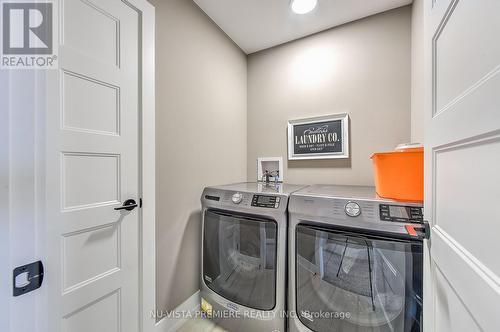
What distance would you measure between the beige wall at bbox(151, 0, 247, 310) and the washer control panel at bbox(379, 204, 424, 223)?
128 centimetres

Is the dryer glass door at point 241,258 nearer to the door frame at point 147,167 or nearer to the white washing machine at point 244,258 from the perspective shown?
the white washing machine at point 244,258

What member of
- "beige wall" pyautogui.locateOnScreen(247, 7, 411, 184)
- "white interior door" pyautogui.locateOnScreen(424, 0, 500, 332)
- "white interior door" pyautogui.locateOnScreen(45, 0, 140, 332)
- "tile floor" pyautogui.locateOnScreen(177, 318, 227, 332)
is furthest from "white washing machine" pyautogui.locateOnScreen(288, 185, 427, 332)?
"white interior door" pyautogui.locateOnScreen(45, 0, 140, 332)

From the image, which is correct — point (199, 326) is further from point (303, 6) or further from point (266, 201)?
point (303, 6)

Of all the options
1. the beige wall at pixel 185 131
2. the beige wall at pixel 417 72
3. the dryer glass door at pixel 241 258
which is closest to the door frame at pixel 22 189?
the beige wall at pixel 185 131

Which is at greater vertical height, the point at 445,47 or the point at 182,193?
the point at 445,47

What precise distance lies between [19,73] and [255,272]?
148 cm

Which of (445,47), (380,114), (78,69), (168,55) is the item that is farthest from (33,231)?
(380,114)

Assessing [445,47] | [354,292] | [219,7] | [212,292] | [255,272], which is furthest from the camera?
[219,7]

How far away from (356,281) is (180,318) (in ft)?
4.13

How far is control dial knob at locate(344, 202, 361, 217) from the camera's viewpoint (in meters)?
0.94

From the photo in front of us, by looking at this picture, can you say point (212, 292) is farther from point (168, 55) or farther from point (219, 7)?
point (219, 7)

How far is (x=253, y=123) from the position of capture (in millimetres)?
2203

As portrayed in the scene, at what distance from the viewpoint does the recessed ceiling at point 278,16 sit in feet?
4.96

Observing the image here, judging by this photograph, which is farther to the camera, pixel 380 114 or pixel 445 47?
pixel 380 114
